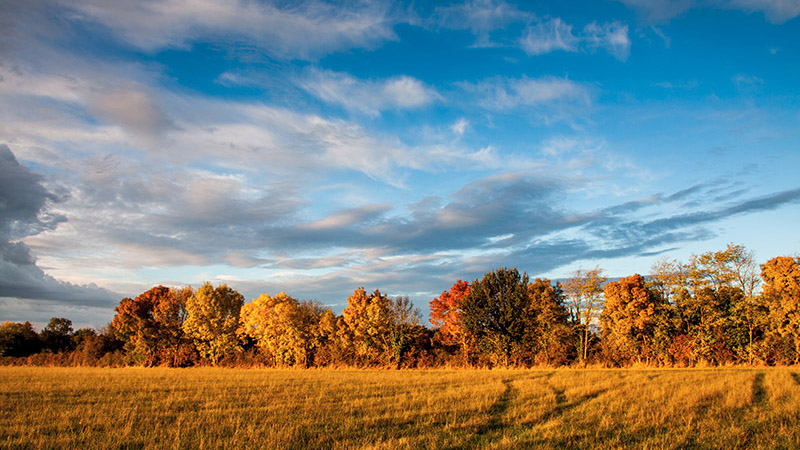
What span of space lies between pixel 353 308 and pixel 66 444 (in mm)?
41558

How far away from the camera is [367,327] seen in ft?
173

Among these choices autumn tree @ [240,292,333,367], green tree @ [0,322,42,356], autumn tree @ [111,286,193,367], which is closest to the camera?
autumn tree @ [240,292,333,367]

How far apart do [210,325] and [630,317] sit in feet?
173

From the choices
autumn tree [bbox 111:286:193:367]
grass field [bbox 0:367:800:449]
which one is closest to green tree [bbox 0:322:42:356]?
autumn tree [bbox 111:286:193:367]

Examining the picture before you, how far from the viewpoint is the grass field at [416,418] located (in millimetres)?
11859

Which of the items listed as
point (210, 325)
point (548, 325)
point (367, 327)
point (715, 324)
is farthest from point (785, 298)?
point (210, 325)

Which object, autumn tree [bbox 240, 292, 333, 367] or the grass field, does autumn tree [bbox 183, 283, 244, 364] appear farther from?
the grass field

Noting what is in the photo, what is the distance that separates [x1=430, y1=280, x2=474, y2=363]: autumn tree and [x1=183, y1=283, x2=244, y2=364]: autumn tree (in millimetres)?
27578

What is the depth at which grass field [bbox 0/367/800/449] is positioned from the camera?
11859 millimetres

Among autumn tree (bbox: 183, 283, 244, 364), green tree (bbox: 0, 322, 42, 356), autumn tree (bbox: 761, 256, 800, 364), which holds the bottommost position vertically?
green tree (bbox: 0, 322, 42, 356)

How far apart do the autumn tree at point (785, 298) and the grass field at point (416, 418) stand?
23.4m

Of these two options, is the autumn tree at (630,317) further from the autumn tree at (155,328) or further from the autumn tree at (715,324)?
the autumn tree at (155,328)

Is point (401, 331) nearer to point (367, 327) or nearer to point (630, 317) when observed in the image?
point (367, 327)

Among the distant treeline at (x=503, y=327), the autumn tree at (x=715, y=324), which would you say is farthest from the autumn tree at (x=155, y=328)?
the autumn tree at (x=715, y=324)
